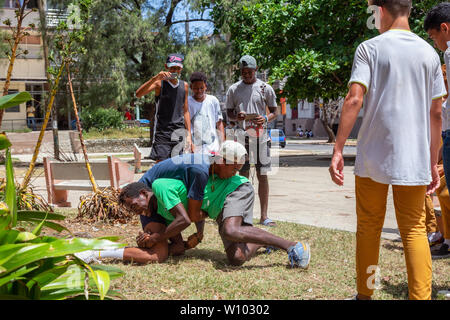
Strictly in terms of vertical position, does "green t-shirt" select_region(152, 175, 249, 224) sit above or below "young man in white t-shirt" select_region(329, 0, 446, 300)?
below

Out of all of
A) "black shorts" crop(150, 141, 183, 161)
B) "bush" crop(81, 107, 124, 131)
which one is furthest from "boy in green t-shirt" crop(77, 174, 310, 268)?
"bush" crop(81, 107, 124, 131)

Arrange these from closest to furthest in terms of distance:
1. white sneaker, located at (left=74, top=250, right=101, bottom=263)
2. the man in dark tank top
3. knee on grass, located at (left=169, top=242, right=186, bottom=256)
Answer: white sneaker, located at (left=74, top=250, right=101, bottom=263)
knee on grass, located at (left=169, top=242, right=186, bottom=256)
the man in dark tank top

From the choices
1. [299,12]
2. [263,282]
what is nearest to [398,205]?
[263,282]

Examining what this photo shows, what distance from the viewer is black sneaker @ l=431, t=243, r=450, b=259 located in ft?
13.7

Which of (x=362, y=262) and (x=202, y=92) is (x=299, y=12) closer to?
(x=202, y=92)

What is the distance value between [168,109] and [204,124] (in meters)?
0.61

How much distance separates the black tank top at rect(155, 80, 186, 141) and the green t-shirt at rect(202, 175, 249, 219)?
66.1 inches

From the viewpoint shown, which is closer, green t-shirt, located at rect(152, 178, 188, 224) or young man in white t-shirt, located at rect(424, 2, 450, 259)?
young man in white t-shirt, located at rect(424, 2, 450, 259)

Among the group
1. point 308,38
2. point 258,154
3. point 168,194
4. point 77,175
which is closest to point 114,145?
point 308,38

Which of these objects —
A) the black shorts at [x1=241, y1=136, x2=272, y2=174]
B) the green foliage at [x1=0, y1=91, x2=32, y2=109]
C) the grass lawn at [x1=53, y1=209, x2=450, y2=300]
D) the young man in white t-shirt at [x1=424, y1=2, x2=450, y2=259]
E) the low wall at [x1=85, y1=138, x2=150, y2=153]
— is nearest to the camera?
the green foliage at [x1=0, y1=91, x2=32, y2=109]

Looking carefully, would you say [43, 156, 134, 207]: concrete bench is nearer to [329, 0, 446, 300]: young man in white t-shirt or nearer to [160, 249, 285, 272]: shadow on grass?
[160, 249, 285, 272]: shadow on grass

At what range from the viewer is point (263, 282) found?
3.54 metres

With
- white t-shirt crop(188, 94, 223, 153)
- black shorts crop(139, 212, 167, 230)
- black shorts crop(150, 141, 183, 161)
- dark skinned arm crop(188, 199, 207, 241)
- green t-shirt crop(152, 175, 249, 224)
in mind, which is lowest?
black shorts crop(139, 212, 167, 230)

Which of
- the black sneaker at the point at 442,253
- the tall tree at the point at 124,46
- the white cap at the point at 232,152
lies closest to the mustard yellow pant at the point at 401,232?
the white cap at the point at 232,152
